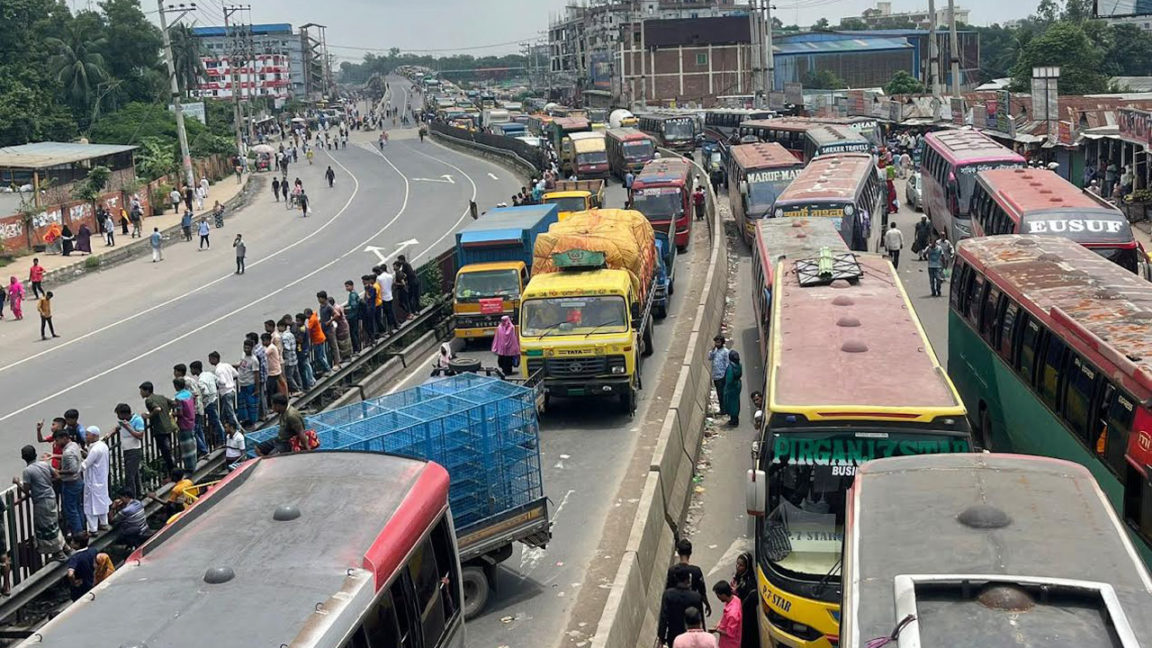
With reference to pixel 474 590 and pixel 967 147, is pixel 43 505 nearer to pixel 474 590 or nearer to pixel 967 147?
pixel 474 590

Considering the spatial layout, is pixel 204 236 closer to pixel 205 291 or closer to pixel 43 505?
pixel 205 291

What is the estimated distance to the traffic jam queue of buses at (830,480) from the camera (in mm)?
7109

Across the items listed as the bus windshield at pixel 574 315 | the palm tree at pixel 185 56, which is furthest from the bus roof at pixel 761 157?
the palm tree at pixel 185 56

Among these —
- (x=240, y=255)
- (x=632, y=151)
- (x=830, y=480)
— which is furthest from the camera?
(x=632, y=151)

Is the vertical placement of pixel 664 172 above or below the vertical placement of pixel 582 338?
above

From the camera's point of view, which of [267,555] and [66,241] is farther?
[66,241]

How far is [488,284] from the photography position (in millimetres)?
27422

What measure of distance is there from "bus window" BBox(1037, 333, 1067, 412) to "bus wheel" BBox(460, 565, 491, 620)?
628cm

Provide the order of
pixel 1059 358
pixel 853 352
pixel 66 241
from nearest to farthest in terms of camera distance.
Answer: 1. pixel 853 352
2. pixel 1059 358
3. pixel 66 241

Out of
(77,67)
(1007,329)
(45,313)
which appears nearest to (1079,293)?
(1007,329)

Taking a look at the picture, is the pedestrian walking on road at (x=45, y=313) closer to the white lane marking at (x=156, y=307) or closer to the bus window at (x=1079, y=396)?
the white lane marking at (x=156, y=307)

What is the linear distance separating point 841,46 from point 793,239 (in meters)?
132

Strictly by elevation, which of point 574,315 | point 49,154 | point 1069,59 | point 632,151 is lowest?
point 574,315

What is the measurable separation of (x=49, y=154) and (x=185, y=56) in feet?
197
